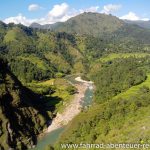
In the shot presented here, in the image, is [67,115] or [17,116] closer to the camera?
[17,116]

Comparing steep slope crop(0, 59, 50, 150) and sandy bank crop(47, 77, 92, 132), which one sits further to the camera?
sandy bank crop(47, 77, 92, 132)

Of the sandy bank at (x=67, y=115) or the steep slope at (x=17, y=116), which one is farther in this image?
the sandy bank at (x=67, y=115)

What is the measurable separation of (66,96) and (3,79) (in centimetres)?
5687

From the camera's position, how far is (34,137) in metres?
134

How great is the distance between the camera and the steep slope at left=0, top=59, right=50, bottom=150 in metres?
124

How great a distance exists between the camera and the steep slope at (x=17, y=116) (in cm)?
12444

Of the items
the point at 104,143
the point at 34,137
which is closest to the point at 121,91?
the point at 34,137

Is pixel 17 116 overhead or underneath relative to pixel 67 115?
overhead

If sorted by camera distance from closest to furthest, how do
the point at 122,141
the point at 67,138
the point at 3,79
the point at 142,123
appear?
the point at 122,141, the point at 142,123, the point at 67,138, the point at 3,79

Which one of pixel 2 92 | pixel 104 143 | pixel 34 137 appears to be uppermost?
pixel 2 92

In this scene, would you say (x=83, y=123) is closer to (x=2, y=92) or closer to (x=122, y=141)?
(x=122, y=141)

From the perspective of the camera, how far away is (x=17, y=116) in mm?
135375

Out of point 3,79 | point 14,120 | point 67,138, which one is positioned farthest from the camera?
point 3,79

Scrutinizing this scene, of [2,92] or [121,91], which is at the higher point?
[2,92]
